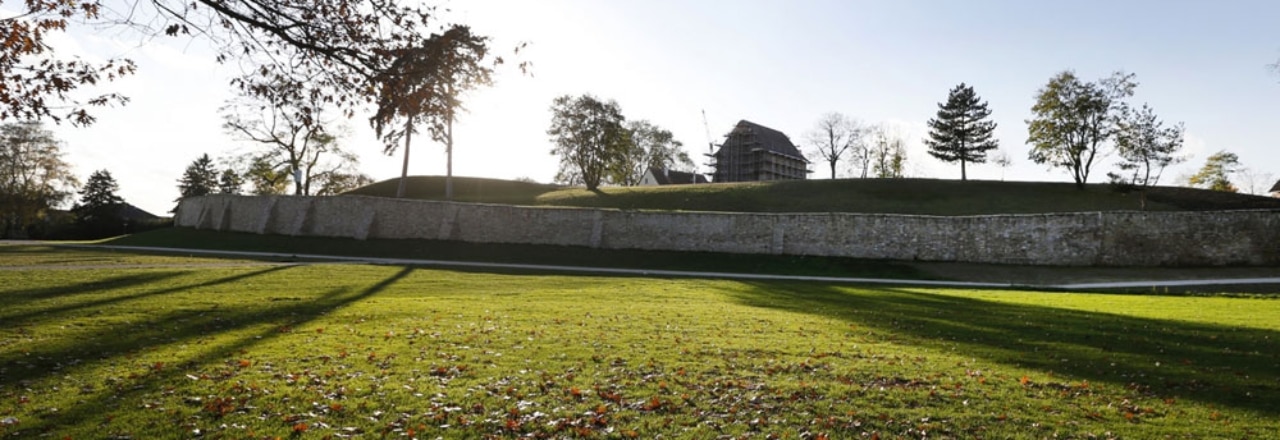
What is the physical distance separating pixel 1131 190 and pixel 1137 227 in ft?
86.2

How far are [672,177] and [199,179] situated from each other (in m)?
53.4

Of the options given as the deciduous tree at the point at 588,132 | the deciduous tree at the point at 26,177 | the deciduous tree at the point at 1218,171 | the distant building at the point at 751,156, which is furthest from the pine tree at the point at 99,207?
the deciduous tree at the point at 1218,171

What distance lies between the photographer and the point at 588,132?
6191cm

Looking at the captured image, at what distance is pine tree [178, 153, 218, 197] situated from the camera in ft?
234

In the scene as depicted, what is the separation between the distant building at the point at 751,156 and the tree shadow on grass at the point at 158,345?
236 ft

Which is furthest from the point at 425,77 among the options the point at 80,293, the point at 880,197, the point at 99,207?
the point at 99,207

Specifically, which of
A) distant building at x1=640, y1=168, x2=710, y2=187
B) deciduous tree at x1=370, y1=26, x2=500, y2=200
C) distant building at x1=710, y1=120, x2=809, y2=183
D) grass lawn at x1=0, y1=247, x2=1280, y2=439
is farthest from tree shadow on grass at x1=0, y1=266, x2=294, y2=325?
distant building at x1=710, y1=120, x2=809, y2=183

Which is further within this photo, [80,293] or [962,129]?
[962,129]

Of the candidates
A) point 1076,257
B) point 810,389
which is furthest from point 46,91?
point 1076,257

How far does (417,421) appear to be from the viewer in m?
6.17

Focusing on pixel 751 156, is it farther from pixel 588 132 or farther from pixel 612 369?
pixel 612 369

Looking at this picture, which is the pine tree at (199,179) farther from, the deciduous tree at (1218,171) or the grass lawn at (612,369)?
the deciduous tree at (1218,171)

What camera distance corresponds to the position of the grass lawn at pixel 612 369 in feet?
20.3

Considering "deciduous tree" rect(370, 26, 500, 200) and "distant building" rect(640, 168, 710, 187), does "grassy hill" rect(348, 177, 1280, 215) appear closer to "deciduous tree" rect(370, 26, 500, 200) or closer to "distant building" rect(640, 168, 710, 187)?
"distant building" rect(640, 168, 710, 187)
